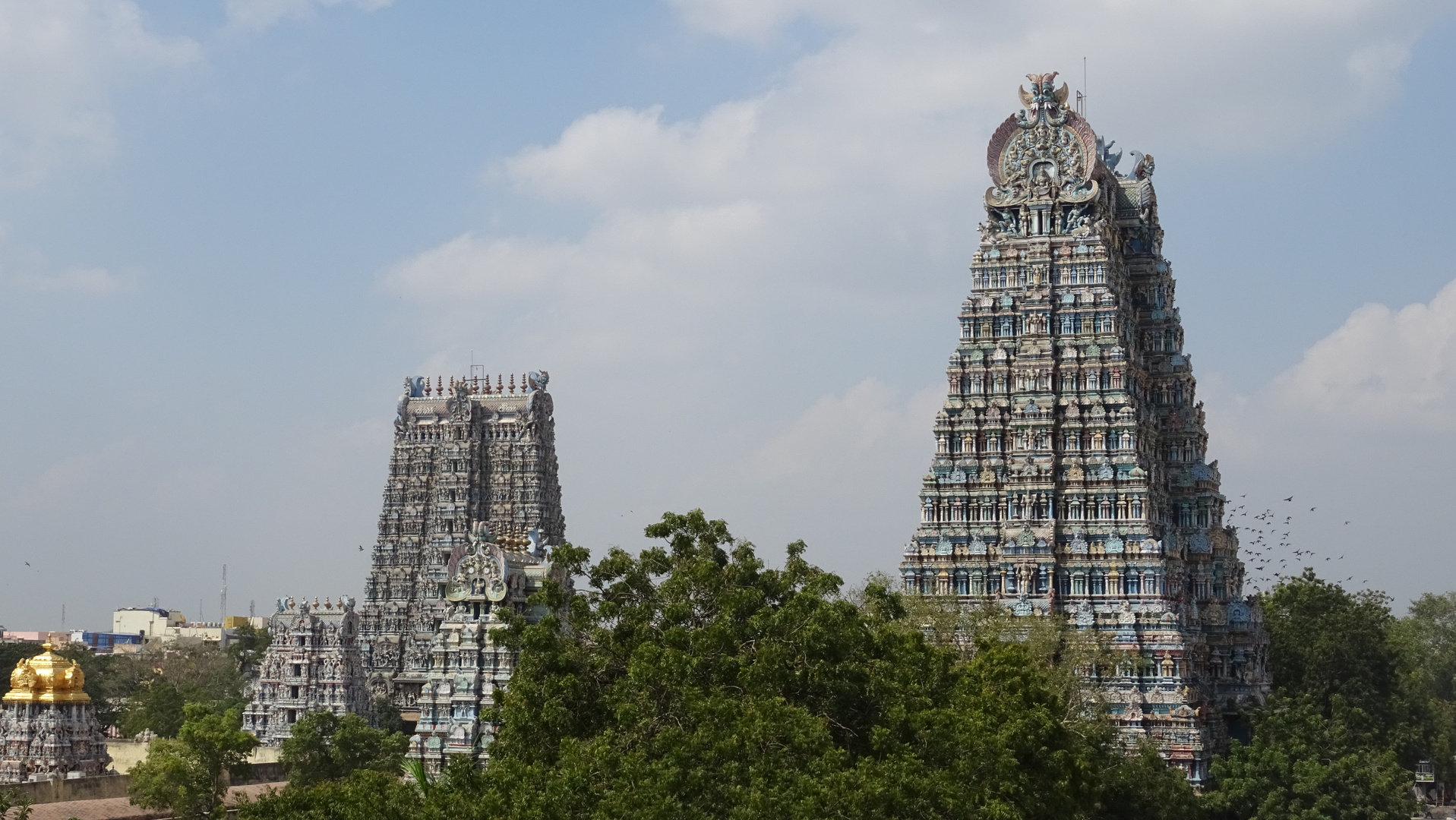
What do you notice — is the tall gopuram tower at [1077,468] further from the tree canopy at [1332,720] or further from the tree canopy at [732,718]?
the tree canopy at [732,718]

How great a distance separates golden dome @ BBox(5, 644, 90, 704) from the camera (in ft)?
217

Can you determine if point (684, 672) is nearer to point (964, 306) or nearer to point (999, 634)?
point (999, 634)

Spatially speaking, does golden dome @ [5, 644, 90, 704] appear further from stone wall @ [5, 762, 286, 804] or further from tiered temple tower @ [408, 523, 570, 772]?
tiered temple tower @ [408, 523, 570, 772]

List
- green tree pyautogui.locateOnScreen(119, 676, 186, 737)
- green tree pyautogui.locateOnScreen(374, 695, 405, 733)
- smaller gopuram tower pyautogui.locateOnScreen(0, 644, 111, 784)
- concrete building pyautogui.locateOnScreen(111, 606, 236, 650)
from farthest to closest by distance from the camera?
concrete building pyautogui.locateOnScreen(111, 606, 236, 650) → green tree pyautogui.locateOnScreen(374, 695, 405, 733) → green tree pyautogui.locateOnScreen(119, 676, 186, 737) → smaller gopuram tower pyautogui.locateOnScreen(0, 644, 111, 784)

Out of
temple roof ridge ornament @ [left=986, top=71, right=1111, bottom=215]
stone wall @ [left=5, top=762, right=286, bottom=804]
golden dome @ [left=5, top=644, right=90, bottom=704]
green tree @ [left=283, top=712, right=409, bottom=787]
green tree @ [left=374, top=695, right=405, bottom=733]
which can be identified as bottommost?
stone wall @ [left=5, top=762, right=286, bottom=804]

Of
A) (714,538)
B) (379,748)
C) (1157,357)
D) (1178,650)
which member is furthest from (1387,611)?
(714,538)

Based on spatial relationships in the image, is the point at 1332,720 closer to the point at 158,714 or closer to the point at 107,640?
the point at 158,714

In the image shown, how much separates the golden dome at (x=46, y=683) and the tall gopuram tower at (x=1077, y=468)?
3165cm

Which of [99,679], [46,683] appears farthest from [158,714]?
[46,683]

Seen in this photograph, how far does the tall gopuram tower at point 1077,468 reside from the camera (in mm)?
66125

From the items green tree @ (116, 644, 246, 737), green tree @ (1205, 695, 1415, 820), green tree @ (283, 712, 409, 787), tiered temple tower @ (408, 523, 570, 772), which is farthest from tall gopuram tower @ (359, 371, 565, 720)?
green tree @ (1205, 695, 1415, 820)

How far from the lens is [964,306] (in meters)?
71.2

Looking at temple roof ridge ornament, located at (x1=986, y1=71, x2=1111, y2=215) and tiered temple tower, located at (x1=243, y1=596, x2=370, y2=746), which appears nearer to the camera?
temple roof ridge ornament, located at (x1=986, y1=71, x2=1111, y2=215)

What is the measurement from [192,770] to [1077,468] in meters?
33.9
